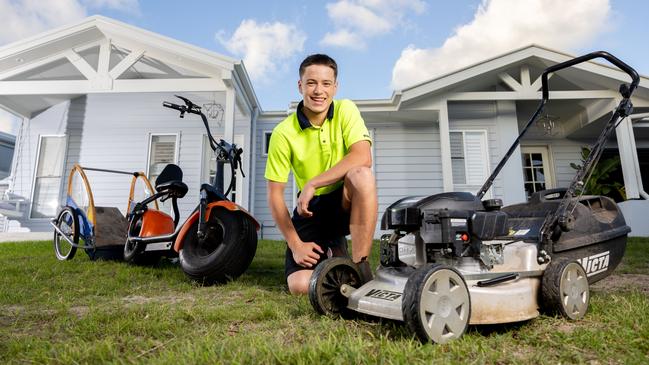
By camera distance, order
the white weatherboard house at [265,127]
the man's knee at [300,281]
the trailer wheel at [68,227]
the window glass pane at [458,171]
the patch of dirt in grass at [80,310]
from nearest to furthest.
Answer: the patch of dirt in grass at [80,310]
the man's knee at [300,281]
the trailer wheel at [68,227]
the white weatherboard house at [265,127]
the window glass pane at [458,171]

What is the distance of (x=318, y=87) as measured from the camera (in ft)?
7.73

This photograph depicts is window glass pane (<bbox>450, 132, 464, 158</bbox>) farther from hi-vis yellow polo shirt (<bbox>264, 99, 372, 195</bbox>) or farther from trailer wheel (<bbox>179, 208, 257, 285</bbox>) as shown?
hi-vis yellow polo shirt (<bbox>264, 99, 372, 195</bbox>)

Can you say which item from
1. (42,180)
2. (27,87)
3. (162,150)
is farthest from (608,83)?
(42,180)

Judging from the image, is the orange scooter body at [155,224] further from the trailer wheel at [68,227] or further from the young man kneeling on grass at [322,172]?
the young man kneeling on grass at [322,172]

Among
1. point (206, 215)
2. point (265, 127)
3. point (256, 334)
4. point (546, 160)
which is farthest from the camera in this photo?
point (546, 160)

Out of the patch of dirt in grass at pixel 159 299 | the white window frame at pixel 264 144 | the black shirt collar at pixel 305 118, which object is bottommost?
the patch of dirt in grass at pixel 159 299

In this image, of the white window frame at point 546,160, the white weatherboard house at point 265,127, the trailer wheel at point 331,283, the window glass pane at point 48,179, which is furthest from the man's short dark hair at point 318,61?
the window glass pane at point 48,179

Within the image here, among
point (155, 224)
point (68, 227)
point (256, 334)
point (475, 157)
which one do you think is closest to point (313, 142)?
point (256, 334)

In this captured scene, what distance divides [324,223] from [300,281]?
1.34 feet

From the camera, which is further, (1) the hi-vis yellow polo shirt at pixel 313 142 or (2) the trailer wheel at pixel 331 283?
(1) the hi-vis yellow polo shirt at pixel 313 142

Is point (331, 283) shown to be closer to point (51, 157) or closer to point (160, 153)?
point (160, 153)

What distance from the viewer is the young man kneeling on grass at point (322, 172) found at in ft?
7.38

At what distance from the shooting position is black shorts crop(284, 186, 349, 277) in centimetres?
259

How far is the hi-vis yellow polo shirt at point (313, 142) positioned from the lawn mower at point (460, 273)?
721 mm
